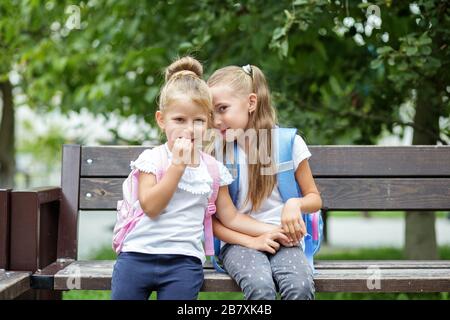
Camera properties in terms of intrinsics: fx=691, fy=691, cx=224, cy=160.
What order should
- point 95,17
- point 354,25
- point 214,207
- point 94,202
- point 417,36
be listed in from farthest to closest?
1. point 95,17
2. point 354,25
3. point 417,36
4. point 94,202
5. point 214,207

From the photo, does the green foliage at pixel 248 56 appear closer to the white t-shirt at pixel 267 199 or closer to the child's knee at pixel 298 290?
the white t-shirt at pixel 267 199

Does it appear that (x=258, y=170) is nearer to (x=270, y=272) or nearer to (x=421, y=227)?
(x=270, y=272)

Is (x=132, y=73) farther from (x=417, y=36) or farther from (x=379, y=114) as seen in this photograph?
(x=417, y=36)

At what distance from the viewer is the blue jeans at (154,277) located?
8.32ft

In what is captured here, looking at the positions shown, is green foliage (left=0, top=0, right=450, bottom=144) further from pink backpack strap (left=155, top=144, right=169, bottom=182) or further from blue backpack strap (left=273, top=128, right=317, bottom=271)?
pink backpack strap (left=155, top=144, right=169, bottom=182)

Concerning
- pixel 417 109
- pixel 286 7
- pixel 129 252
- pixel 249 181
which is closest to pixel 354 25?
pixel 286 7

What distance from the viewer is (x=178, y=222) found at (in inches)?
103

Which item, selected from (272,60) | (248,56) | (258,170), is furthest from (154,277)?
(248,56)

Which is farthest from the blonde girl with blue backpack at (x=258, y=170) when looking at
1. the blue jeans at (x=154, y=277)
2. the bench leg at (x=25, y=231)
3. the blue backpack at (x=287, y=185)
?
the bench leg at (x=25, y=231)

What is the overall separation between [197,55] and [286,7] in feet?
2.70

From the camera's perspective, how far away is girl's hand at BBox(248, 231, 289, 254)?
2.72 m

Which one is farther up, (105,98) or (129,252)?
(105,98)

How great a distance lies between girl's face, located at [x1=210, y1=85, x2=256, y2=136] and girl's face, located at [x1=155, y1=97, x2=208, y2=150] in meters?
0.19

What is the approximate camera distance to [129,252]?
2.59 m
